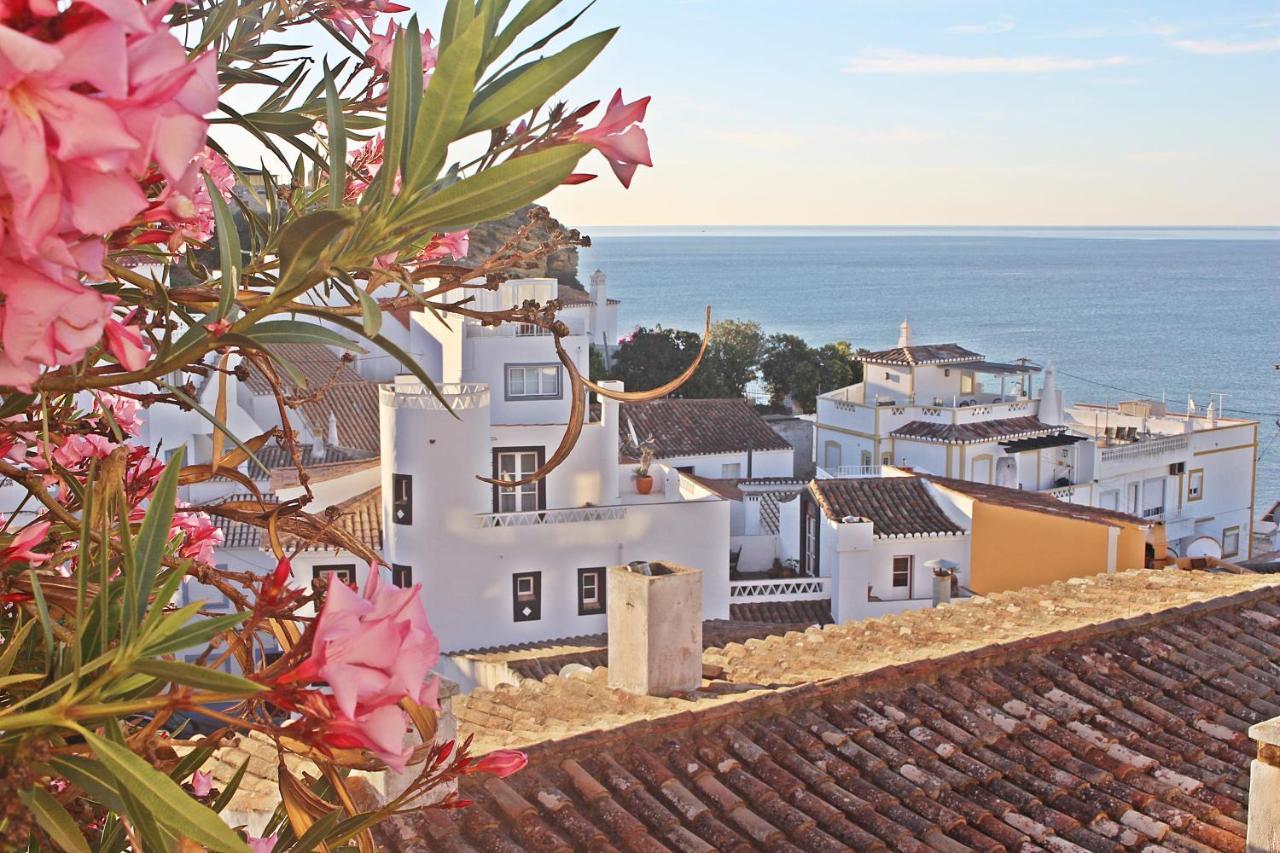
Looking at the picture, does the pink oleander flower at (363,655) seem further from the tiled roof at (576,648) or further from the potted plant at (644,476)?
the potted plant at (644,476)

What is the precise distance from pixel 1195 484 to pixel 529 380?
23.2m

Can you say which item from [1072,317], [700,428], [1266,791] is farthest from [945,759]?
[1072,317]

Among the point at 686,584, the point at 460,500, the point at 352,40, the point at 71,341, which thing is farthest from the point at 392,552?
the point at 71,341

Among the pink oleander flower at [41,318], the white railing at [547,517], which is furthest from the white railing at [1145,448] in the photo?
the pink oleander flower at [41,318]

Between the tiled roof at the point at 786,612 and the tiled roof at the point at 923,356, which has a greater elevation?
the tiled roof at the point at 923,356

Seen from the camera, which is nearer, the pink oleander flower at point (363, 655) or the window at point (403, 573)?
the pink oleander flower at point (363, 655)

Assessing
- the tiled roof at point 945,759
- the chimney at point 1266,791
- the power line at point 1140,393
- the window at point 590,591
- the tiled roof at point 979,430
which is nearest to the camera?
the chimney at point 1266,791

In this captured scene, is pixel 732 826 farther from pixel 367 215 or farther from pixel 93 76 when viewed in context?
pixel 93 76

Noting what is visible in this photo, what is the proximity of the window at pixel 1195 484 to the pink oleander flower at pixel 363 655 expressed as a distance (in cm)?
3891

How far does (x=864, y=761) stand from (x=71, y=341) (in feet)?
19.4

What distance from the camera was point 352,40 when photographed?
2156 mm

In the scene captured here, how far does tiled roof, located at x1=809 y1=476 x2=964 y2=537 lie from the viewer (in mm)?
21312

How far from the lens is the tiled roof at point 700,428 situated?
33.2 meters

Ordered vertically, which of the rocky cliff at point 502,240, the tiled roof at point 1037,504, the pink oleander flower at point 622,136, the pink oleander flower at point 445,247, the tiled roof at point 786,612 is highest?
the rocky cliff at point 502,240
